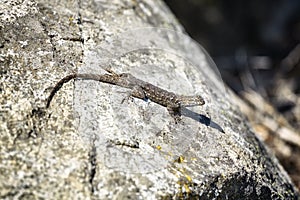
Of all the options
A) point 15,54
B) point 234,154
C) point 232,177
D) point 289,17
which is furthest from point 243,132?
point 289,17

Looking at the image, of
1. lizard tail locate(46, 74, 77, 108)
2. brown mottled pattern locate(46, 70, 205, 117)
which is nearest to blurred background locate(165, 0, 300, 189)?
brown mottled pattern locate(46, 70, 205, 117)

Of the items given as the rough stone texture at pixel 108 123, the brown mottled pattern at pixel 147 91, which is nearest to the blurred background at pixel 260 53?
the rough stone texture at pixel 108 123

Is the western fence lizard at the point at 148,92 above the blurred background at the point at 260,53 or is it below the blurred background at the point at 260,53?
above

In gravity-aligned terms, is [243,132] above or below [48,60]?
below

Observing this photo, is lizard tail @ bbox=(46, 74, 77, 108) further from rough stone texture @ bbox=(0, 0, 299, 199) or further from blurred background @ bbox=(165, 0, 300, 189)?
blurred background @ bbox=(165, 0, 300, 189)

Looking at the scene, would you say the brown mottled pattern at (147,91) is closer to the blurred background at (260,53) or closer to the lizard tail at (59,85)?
the lizard tail at (59,85)

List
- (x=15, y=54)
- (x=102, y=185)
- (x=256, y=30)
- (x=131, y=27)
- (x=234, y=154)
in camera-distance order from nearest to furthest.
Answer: (x=102, y=185) → (x=15, y=54) → (x=234, y=154) → (x=131, y=27) → (x=256, y=30)

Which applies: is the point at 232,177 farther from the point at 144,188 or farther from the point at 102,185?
the point at 102,185
